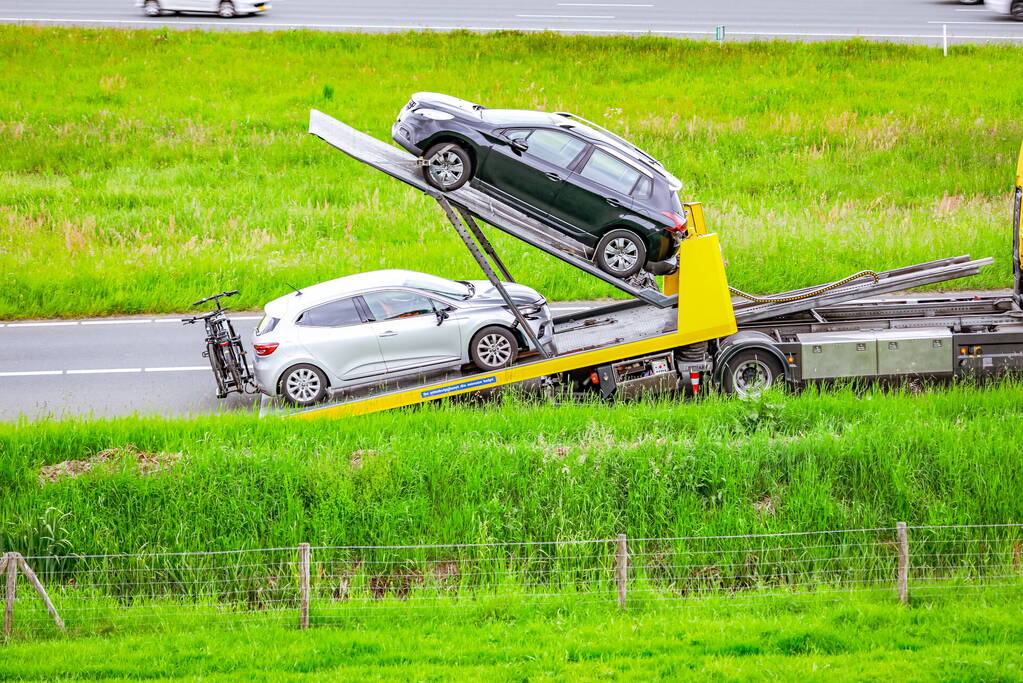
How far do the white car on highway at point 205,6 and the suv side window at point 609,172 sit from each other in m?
26.3

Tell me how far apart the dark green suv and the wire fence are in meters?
4.27

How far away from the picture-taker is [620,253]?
47.3 feet

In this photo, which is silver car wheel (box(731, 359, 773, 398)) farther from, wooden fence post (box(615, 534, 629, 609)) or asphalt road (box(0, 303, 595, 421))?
asphalt road (box(0, 303, 595, 421))

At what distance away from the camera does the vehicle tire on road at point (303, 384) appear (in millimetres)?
14383

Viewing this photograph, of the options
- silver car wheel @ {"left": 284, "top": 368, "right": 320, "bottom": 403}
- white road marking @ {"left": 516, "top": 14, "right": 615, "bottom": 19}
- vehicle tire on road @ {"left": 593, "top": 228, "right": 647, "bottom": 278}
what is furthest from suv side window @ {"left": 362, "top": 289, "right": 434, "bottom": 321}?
white road marking @ {"left": 516, "top": 14, "right": 615, "bottom": 19}

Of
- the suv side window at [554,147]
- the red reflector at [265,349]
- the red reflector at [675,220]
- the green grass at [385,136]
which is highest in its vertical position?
the green grass at [385,136]

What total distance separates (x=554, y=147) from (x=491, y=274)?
70.4 inches

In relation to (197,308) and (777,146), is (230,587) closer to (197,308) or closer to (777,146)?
(197,308)

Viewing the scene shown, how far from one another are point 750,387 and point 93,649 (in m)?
8.45

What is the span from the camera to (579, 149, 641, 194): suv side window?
1423 centimetres

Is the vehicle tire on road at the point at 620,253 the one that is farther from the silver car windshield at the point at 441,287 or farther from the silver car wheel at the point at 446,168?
the silver car wheel at the point at 446,168

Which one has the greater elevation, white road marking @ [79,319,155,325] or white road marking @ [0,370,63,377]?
white road marking @ [79,319,155,325]

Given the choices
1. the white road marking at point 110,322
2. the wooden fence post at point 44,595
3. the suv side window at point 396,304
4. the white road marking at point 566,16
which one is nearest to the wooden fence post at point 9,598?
the wooden fence post at point 44,595

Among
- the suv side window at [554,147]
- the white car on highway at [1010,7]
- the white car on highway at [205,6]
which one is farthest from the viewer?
the white car on highway at [205,6]
